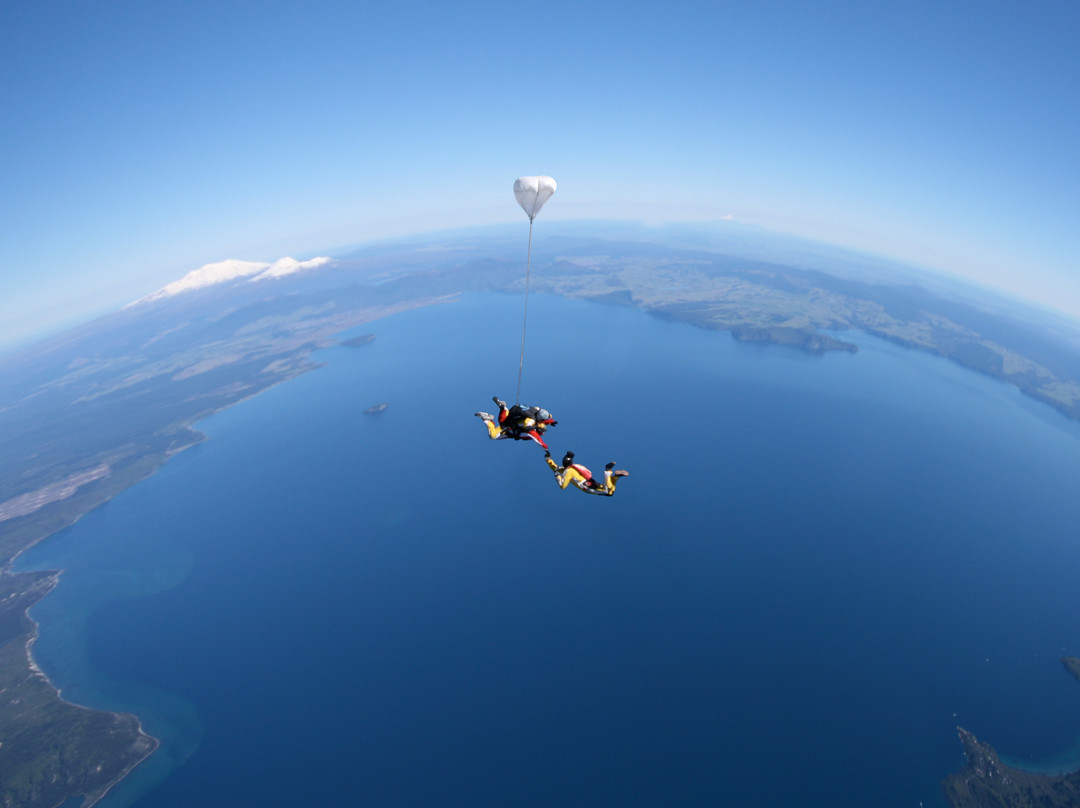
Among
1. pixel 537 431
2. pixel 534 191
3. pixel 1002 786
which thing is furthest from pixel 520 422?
pixel 1002 786

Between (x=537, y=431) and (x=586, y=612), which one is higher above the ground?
(x=537, y=431)

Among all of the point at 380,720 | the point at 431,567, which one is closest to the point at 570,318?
the point at 431,567

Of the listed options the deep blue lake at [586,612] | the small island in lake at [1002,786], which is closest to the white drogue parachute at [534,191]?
the deep blue lake at [586,612]

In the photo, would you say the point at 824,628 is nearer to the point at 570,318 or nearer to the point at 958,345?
the point at 570,318

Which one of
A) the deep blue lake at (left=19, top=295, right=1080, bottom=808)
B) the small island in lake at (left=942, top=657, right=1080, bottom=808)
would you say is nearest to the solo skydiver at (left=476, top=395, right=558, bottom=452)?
the deep blue lake at (left=19, top=295, right=1080, bottom=808)

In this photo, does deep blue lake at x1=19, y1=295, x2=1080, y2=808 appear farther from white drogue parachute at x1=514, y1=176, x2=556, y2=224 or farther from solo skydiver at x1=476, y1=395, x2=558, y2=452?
white drogue parachute at x1=514, y1=176, x2=556, y2=224

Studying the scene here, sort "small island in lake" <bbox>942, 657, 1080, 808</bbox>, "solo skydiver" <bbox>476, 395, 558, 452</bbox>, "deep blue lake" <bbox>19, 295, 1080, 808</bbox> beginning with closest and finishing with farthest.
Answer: "solo skydiver" <bbox>476, 395, 558, 452</bbox> < "small island in lake" <bbox>942, 657, 1080, 808</bbox> < "deep blue lake" <bbox>19, 295, 1080, 808</bbox>

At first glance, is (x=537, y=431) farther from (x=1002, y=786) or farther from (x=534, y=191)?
(x=1002, y=786)
